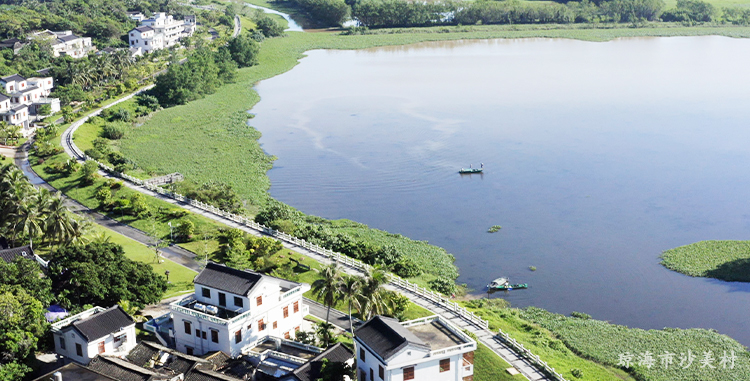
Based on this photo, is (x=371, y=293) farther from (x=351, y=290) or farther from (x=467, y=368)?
(x=467, y=368)

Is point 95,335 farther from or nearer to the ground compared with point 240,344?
farther from the ground

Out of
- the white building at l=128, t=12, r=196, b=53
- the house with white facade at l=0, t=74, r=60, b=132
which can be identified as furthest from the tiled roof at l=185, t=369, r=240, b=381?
the white building at l=128, t=12, r=196, b=53

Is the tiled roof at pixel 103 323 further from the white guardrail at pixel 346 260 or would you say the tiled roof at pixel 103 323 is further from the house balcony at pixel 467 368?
the house balcony at pixel 467 368

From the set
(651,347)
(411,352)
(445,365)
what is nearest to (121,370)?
(411,352)

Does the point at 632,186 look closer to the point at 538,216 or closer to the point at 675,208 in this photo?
the point at 675,208

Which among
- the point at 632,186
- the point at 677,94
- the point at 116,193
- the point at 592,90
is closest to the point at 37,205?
the point at 116,193
